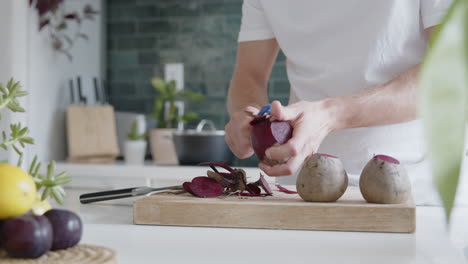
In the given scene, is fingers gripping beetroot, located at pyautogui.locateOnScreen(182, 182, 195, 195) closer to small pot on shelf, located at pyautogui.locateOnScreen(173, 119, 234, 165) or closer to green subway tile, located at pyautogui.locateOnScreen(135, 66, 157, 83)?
small pot on shelf, located at pyautogui.locateOnScreen(173, 119, 234, 165)

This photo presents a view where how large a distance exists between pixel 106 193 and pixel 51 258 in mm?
578

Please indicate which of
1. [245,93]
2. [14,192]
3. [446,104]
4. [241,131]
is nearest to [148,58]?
[245,93]

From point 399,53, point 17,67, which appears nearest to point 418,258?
point 399,53

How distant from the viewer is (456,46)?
0.16 meters

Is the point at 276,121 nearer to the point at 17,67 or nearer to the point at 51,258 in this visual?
the point at 51,258

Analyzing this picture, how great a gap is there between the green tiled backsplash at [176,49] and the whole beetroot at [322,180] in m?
2.27

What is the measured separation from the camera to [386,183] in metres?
0.99

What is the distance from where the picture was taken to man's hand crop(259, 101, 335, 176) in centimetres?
108

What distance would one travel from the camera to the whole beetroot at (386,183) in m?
0.98

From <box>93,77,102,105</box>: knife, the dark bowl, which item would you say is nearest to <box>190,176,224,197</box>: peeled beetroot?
the dark bowl

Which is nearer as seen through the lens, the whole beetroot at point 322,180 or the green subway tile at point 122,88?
the whole beetroot at point 322,180

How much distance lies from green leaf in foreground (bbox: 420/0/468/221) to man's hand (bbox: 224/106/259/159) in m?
1.09

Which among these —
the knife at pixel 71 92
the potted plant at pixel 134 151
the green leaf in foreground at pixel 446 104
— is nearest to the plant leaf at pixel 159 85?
the potted plant at pixel 134 151

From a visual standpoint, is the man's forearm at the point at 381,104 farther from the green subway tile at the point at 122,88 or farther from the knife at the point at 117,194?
the green subway tile at the point at 122,88
